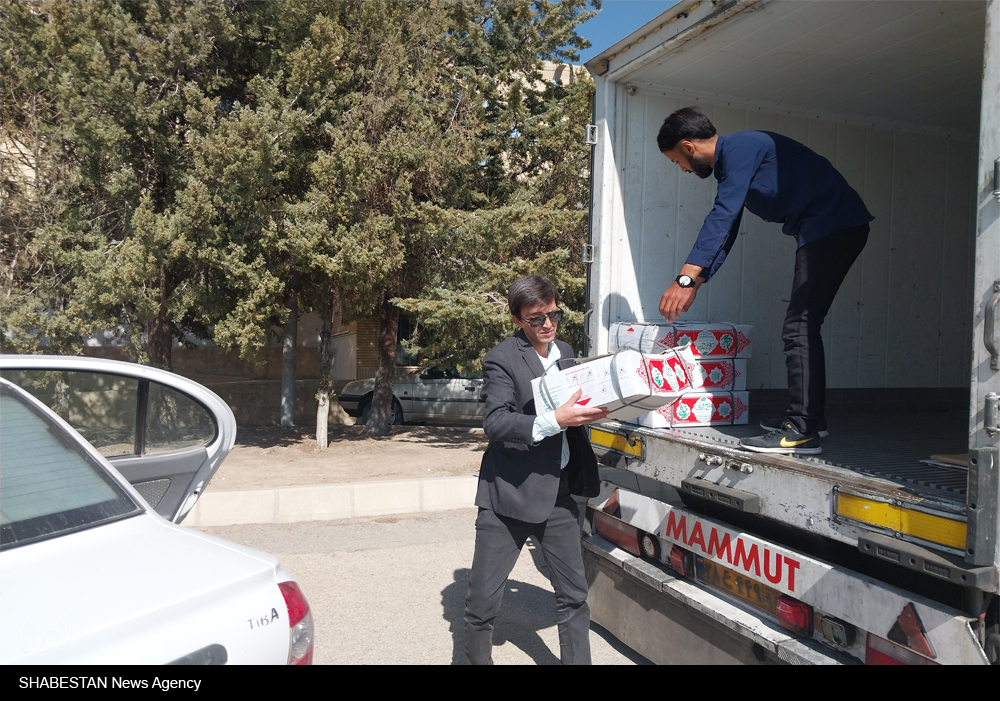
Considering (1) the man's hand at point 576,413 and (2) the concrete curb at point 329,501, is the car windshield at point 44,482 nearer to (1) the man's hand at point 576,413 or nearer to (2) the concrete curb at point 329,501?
(1) the man's hand at point 576,413

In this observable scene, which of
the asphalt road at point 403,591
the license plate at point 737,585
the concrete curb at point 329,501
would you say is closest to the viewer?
the license plate at point 737,585

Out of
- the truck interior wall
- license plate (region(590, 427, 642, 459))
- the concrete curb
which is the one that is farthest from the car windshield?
the concrete curb

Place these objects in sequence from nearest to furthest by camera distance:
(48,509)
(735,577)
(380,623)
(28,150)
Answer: (48,509), (735,577), (380,623), (28,150)

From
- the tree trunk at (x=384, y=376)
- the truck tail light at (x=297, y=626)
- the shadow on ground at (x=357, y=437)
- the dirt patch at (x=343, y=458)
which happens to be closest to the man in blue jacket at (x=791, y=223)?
the truck tail light at (x=297, y=626)

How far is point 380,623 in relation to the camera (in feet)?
14.8

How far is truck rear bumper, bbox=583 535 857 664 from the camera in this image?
2850mm

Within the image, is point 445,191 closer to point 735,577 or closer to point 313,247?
point 313,247

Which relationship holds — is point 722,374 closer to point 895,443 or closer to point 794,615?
point 895,443

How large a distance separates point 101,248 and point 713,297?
23.3 feet

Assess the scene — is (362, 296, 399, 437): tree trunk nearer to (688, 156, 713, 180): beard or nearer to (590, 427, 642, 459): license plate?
(590, 427, 642, 459): license plate

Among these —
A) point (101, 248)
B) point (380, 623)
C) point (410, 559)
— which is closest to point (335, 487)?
point (410, 559)

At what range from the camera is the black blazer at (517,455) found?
3.00 m

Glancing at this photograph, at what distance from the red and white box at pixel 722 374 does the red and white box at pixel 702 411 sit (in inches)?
1.3

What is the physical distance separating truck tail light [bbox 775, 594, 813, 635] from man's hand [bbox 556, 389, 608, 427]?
102cm
